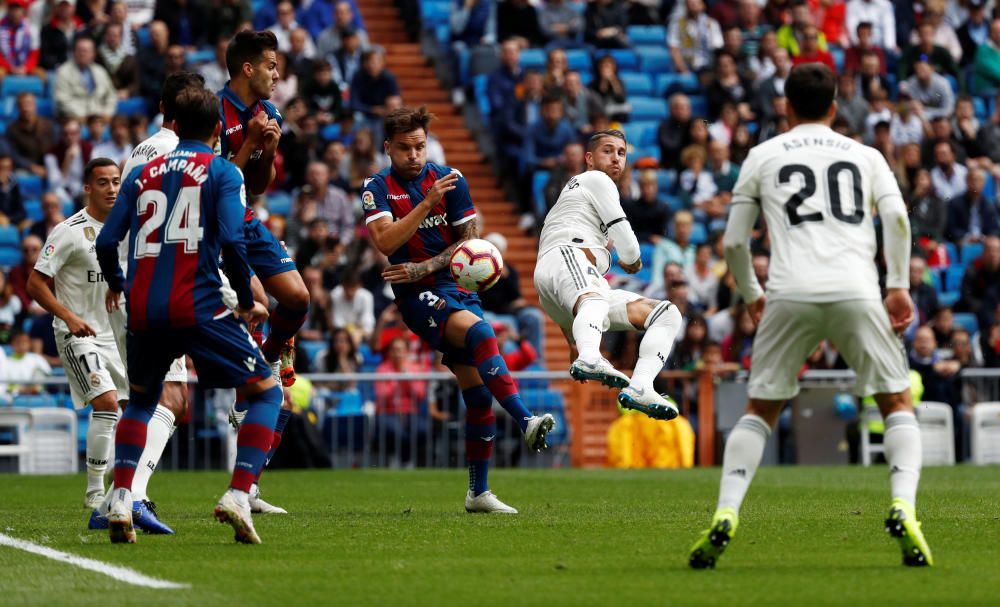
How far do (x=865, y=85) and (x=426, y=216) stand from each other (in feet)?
52.7

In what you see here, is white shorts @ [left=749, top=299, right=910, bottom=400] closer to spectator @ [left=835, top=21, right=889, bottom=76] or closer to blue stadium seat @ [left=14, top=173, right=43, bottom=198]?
blue stadium seat @ [left=14, top=173, right=43, bottom=198]

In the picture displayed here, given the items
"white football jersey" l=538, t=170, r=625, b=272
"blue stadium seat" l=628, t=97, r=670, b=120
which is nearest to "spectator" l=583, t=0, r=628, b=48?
"blue stadium seat" l=628, t=97, r=670, b=120

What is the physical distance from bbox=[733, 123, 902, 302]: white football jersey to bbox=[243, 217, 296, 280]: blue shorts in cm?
378

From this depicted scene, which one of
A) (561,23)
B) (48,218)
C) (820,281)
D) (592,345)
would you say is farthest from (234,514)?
(561,23)

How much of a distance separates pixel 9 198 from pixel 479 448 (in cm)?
1124

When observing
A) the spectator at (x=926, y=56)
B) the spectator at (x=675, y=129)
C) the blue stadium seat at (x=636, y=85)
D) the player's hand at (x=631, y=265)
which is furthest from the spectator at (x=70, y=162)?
the spectator at (x=926, y=56)

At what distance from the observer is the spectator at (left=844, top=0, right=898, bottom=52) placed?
87.2 feet

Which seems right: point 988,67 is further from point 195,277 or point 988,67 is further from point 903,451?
point 195,277

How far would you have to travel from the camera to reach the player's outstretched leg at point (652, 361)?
9.91m

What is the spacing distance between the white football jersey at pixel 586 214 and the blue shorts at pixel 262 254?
6.05 ft

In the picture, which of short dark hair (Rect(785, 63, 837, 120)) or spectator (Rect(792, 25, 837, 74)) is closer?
short dark hair (Rect(785, 63, 837, 120))

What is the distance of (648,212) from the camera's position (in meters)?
21.6

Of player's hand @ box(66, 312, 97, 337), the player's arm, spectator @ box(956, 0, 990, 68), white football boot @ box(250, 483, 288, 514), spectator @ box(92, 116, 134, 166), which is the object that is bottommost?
white football boot @ box(250, 483, 288, 514)

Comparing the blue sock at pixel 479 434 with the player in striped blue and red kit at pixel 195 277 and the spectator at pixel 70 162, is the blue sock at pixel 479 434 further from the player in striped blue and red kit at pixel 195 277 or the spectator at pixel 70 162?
the spectator at pixel 70 162
